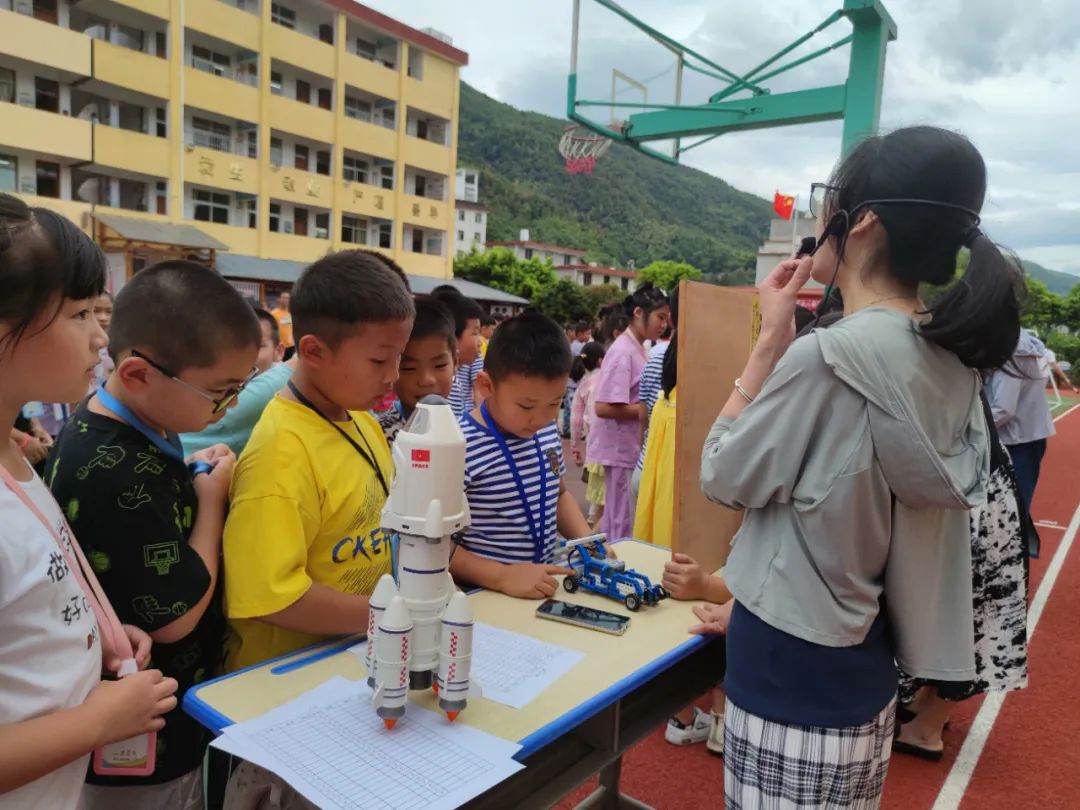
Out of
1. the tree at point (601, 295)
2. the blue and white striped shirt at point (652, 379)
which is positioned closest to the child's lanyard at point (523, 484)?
the blue and white striped shirt at point (652, 379)

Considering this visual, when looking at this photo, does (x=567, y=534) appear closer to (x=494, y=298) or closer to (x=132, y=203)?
(x=132, y=203)

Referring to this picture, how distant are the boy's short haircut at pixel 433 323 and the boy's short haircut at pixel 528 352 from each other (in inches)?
11.1

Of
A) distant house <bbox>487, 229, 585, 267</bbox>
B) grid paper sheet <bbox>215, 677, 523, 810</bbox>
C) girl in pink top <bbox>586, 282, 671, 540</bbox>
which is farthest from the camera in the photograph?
distant house <bbox>487, 229, 585, 267</bbox>

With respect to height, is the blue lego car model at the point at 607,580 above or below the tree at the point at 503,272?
below

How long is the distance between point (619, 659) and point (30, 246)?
48.1 inches

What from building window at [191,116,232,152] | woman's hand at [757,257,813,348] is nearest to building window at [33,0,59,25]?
building window at [191,116,232,152]

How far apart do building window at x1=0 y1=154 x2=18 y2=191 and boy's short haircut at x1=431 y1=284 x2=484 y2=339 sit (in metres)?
18.8

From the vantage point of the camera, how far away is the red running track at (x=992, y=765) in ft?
8.77

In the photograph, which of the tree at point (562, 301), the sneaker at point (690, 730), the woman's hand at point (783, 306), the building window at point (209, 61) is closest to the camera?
the woman's hand at point (783, 306)

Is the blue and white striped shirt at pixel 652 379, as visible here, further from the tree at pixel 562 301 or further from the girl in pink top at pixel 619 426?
the tree at pixel 562 301

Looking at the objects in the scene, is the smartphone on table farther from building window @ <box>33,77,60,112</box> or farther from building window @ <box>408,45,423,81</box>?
building window @ <box>408,45,423,81</box>

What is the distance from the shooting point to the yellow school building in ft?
60.4

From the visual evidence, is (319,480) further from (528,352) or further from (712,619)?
(712,619)

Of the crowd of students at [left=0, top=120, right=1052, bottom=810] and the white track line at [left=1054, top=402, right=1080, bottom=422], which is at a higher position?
the crowd of students at [left=0, top=120, right=1052, bottom=810]
